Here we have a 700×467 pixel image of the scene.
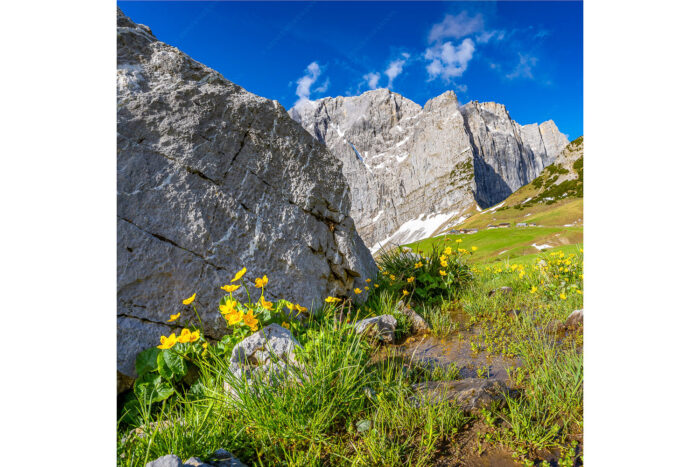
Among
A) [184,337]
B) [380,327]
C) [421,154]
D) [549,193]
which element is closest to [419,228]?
[421,154]

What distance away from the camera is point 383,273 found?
214 inches

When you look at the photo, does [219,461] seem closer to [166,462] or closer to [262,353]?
[166,462]

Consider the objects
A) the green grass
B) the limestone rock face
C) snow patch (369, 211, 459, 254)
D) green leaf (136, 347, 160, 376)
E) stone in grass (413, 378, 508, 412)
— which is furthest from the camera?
snow patch (369, 211, 459, 254)

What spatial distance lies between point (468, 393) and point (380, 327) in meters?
1.48

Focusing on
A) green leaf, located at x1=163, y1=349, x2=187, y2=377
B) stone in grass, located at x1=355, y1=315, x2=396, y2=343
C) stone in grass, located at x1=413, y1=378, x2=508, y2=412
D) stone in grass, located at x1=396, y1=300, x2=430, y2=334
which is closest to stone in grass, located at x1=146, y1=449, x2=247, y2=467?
green leaf, located at x1=163, y1=349, x2=187, y2=377

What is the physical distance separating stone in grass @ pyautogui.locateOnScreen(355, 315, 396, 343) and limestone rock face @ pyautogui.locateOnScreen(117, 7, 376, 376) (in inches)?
28.8

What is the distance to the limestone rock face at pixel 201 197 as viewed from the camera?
8.63ft

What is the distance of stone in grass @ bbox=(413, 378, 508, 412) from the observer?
1.83 m

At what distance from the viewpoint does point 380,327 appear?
10.9 feet

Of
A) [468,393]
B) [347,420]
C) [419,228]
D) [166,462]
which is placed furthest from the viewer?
[419,228]

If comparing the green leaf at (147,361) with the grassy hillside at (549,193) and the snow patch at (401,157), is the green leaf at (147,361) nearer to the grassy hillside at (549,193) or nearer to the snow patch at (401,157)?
the grassy hillside at (549,193)

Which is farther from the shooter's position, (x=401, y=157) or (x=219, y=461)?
(x=401, y=157)

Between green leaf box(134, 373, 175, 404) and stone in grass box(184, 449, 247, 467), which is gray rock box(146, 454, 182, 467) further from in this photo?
green leaf box(134, 373, 175, 404)
